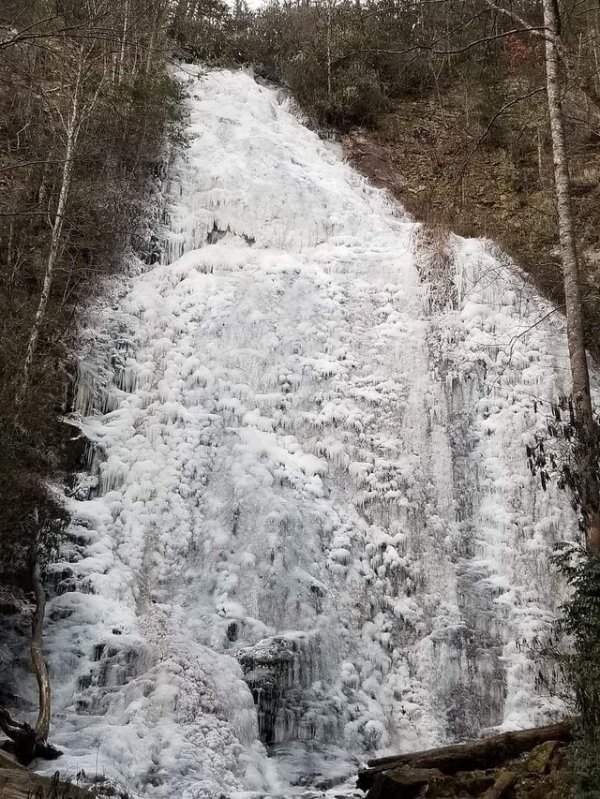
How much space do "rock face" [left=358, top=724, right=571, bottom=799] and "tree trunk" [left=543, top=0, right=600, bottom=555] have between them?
1.68 meters

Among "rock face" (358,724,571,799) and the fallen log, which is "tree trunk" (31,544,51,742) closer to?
"rock face" (358,724,571,799)

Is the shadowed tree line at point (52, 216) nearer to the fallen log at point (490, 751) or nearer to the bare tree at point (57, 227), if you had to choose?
the bare tree at point (57, 227)

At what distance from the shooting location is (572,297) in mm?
7254

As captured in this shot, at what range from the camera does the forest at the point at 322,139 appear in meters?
7.04

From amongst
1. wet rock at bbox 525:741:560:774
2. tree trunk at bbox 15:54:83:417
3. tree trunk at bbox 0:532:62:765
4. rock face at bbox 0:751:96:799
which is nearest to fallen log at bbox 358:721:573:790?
wet rock at bbox 525:741:560:774

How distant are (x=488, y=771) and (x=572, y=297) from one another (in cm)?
451

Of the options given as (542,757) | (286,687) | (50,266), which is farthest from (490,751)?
(50,266)

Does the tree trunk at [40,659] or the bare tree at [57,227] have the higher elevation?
the bare tree at [57,227]

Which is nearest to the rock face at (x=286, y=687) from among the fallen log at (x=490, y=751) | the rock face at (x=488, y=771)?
the rock face at (x=488, y=771)

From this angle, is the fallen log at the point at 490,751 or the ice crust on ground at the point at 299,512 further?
the ice crust on ground at the point at 299,512

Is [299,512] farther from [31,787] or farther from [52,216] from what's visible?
[52,216]

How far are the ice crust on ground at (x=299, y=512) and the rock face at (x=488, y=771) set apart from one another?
1334 mm

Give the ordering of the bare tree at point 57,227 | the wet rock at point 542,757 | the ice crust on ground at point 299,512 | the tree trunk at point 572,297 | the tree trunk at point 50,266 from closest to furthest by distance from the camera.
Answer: the wet rock at point 542,757, the tree trunk at point 572,297, the ice crust on ground at point 299,512, the tree trunk at point 50,266, the bare tree at point 57,227

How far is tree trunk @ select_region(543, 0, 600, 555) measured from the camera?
6.39m
